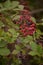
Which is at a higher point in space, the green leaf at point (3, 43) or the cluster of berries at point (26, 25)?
the cluster of berries at point (26, 25)

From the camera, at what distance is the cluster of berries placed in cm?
121

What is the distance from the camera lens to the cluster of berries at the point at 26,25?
1.21 meters

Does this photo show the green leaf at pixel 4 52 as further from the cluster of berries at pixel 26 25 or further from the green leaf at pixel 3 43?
the cluster of berries at pixel 26 25

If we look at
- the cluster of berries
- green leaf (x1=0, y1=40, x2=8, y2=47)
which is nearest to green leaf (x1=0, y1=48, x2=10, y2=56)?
green leaf (x1=0, y1=40, x2=8, y2=47)

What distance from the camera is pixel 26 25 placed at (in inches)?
47.9

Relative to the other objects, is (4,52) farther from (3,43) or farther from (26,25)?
(26,25)

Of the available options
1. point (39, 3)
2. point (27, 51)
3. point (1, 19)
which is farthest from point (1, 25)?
point (39, 3)

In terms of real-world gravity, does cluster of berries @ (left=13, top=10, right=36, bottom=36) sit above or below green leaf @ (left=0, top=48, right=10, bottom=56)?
above

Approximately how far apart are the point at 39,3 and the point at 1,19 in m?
2.04

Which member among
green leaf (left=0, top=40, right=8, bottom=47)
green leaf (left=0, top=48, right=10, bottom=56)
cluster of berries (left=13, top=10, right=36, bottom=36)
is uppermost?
cluster of berries (left=13, top=10, right=36, bottom=36)

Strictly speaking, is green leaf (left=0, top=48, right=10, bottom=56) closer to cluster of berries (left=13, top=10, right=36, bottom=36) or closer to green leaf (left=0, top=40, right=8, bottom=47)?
green leaf (left=0, top=40, right=8, bottom=47)

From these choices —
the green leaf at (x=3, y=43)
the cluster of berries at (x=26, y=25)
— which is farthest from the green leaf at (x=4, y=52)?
the cluster of berries at (x=26, y=25)

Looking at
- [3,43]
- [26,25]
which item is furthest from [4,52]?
[26,25]

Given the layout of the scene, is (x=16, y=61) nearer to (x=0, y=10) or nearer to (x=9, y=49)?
(x=9, y=49)
